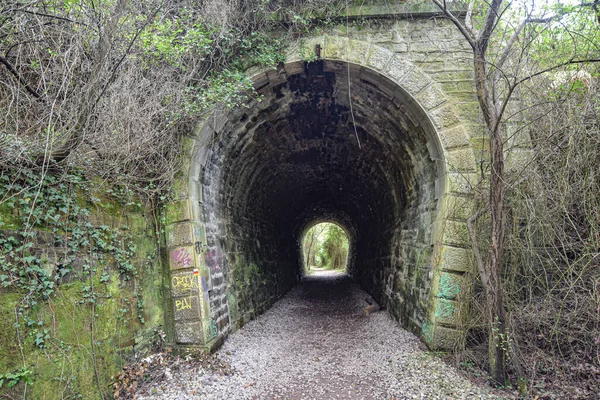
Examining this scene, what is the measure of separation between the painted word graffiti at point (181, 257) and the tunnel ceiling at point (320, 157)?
0.81 meters

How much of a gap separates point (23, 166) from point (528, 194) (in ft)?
18.5

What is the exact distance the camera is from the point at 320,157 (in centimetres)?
862

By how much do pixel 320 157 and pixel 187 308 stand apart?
5.27 m

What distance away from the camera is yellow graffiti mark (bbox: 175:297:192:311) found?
4.65 m

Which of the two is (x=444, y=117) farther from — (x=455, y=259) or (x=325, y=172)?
(x=325, y=172)

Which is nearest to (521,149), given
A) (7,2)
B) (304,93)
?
(304,93)

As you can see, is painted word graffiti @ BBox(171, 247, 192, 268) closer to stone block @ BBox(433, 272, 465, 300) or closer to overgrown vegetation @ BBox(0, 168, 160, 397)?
overgrown vegetation @ BBox(0, 168, 160, 397)

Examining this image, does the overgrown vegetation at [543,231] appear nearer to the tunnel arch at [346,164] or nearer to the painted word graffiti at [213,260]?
the tunnel arch at [346,164]

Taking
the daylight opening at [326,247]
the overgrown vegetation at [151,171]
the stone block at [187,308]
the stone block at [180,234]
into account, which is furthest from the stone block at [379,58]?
the daylight opening at [326,247]

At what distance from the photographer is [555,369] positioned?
3.62m

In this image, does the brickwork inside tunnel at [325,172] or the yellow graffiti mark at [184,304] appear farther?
the brickwork inside tunnel at [325,172]

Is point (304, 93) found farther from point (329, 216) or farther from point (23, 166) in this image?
point (329, 216)

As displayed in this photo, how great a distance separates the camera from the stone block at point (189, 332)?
4.59 meters

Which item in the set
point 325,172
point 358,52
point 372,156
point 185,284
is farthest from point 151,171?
point 325,172
